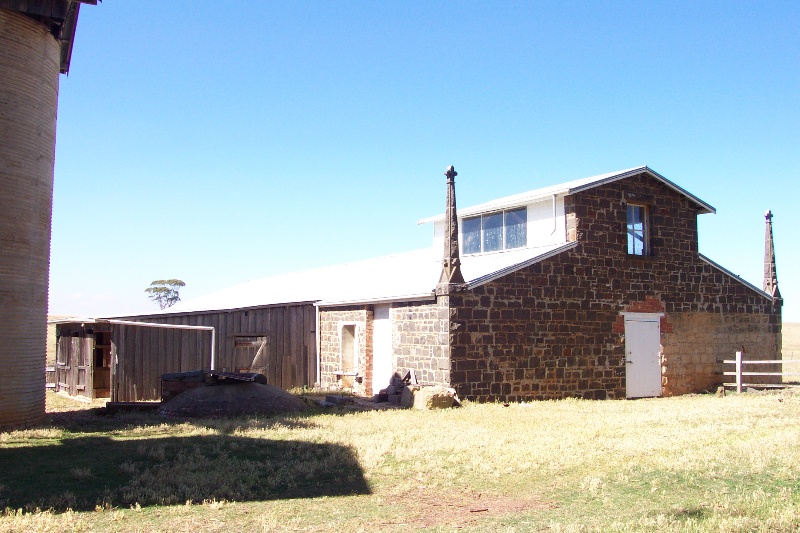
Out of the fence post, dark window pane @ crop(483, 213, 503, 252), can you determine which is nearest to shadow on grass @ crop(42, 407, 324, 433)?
dark window pane @ crop(483, 213, 503, 252)

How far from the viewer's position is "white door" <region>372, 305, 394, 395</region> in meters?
20.1

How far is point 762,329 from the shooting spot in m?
24.0

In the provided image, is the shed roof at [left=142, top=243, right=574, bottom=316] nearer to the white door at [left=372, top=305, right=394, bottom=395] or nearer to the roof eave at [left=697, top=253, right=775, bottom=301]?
the white door at [left=372, top=305, right=394, bottom=395]

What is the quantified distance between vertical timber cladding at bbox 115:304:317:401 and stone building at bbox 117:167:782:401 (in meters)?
0.48

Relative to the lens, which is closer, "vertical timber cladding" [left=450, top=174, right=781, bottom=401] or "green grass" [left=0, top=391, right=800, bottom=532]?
"green grass" [left=0, top=391, right=800, bottom=532]

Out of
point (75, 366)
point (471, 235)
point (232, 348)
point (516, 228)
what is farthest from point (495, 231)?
point (75, 366)

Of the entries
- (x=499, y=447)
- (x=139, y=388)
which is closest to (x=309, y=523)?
(x=499, y=447)

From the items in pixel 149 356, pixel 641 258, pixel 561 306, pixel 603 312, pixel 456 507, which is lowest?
pixel 456 507

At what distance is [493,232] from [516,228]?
103cm

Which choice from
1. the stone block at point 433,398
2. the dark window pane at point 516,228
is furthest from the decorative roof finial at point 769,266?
the stone block at point 433,398

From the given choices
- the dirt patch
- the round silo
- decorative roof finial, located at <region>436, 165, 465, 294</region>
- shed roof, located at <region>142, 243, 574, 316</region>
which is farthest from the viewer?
shed roof, located at <region>142, 243, 574, 316</region>

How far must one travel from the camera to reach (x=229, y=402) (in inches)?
618

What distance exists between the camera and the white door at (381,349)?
20141 millimetres

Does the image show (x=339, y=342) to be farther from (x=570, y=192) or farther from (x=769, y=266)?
(x=769, y=266)
